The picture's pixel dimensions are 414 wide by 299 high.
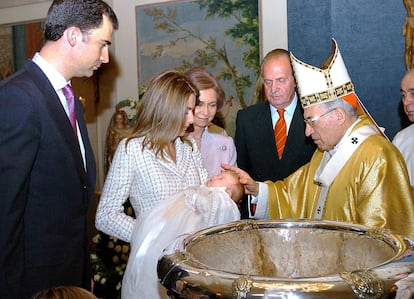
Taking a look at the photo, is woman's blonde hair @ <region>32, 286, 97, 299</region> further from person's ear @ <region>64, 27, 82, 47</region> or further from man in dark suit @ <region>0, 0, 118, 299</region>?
person's ear @ <region>64, 27, 82, 47</region>

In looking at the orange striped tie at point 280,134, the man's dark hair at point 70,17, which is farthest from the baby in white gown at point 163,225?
the orange striped tie at point 280,134

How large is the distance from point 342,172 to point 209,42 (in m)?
3.01

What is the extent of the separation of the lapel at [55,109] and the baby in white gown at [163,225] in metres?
0.37

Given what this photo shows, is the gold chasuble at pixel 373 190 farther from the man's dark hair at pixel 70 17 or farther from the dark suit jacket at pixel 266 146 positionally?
the man's dark hair at pixel 70 17

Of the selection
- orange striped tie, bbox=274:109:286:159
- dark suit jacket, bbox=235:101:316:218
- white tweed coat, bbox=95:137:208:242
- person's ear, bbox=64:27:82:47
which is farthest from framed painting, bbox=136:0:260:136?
person's ear, bbox=64:27:82:47

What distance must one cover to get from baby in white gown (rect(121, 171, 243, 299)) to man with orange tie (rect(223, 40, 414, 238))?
18.0 inches

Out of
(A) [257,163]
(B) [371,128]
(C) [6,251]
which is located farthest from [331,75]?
(C) [6,251]

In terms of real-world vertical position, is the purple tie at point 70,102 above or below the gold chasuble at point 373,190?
above

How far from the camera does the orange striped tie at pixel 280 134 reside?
3.49 metres

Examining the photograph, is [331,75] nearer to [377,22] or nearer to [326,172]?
[326,172]

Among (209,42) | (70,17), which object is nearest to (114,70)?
(209,42)

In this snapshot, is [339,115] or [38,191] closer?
[38,191]

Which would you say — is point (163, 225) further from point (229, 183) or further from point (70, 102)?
point (70, 102)

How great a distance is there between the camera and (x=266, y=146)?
11.6 ft
